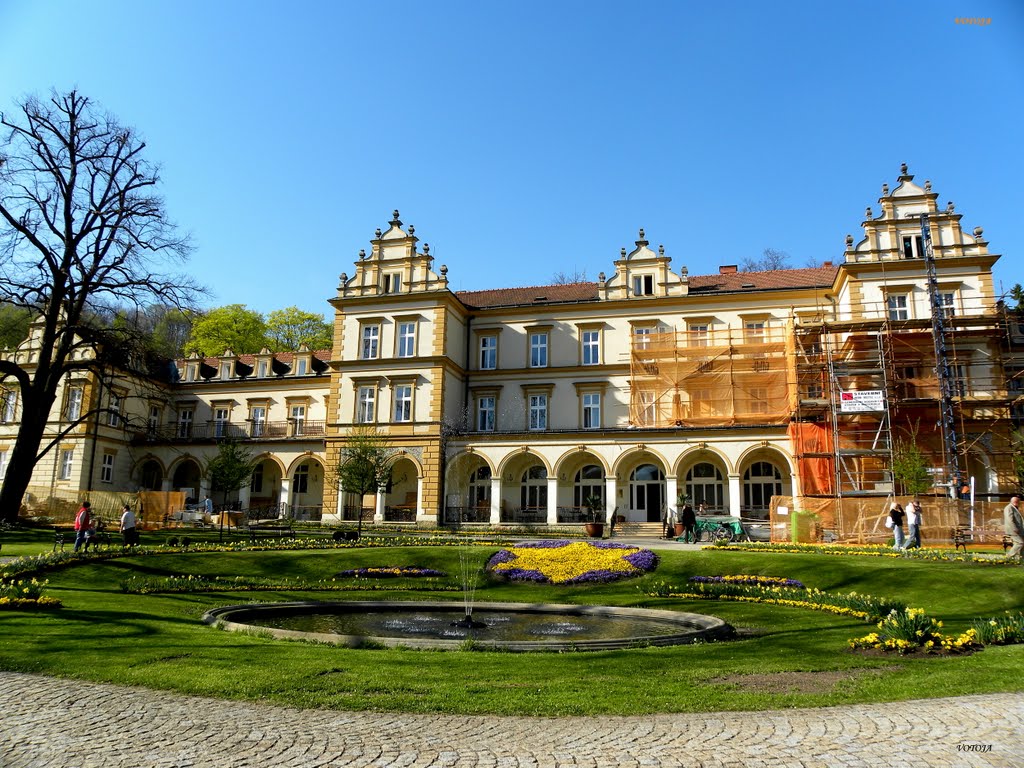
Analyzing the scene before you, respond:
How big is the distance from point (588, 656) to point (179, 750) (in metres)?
5.58

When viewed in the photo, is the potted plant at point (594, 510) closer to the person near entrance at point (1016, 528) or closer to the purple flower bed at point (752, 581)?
the purple flower bed at point (752, 581)

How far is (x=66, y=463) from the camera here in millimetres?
43844

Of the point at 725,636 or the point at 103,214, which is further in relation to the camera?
the point at 103,214

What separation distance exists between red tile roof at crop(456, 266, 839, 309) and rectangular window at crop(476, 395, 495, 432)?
5.47 meters

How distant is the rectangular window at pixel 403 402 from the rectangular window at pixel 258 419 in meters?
11.8

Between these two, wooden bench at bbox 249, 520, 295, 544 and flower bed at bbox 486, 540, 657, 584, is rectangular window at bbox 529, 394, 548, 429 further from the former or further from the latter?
flower bed at bbox 486, 540, 657, 584

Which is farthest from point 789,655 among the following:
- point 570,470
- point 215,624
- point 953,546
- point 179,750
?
point 570,470

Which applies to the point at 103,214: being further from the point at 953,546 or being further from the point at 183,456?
the point at 953,546

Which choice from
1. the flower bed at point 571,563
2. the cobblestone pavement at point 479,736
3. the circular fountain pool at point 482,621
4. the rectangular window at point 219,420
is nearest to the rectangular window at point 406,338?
the rectangular window at point 219,420

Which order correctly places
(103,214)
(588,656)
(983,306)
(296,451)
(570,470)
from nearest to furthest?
(588,656), (103,214), (983,306), (570,470), (296,451)

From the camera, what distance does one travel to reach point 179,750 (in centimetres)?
601

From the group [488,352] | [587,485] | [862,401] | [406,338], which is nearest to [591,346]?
[488,352]

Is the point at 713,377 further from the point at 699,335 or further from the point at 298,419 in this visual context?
the point at 298,419

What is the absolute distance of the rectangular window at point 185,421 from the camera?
50031mm
